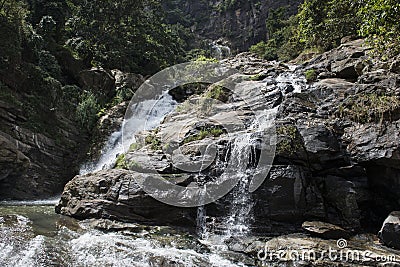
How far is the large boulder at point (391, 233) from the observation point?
280 inches

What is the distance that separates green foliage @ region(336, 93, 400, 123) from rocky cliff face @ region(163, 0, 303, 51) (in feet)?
113

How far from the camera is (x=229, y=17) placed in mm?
47969

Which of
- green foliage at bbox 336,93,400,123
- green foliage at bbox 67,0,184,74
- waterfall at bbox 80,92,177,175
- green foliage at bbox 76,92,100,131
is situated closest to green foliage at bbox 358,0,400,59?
green foliage at bbox 336,93,400,123

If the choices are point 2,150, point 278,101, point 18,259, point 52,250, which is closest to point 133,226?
point 52,250

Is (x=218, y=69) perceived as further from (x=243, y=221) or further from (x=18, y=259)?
(x=18, y=259)

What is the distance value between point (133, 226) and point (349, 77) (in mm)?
11271

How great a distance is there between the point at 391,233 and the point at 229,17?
45.0 metres

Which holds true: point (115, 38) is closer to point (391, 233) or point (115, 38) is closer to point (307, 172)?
point (307, 172)

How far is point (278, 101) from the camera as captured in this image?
13.3m

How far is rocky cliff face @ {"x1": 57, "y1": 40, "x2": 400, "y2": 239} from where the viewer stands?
8.46 m

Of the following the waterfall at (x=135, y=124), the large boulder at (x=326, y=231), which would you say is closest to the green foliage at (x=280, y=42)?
the waterfall at (x=135, y=124)

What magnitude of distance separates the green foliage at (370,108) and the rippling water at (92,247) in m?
5.71

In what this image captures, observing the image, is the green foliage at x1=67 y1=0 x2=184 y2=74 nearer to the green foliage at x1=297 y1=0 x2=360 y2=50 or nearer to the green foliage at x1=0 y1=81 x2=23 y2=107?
the green foliage at x1=0 y1=81 x2=23 y2=107

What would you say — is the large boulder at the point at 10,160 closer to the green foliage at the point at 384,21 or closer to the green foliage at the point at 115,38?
the green foliage at the point at 115,38
